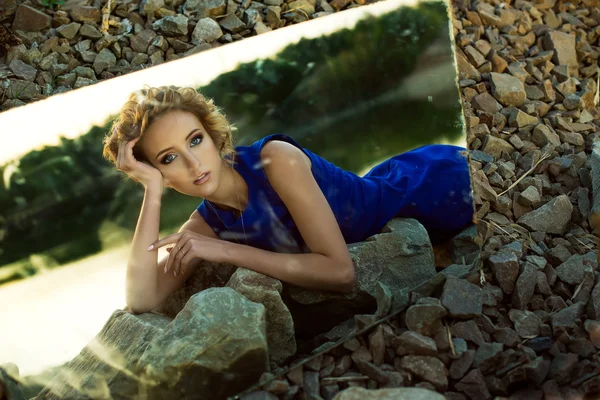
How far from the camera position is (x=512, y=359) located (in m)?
1.72

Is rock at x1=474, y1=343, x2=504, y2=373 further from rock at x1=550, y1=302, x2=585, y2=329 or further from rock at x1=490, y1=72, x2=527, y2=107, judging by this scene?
rock at x1=490, y1=72, x2=527, y2=107

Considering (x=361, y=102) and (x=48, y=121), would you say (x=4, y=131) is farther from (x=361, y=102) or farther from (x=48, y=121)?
(x=361, y=102)

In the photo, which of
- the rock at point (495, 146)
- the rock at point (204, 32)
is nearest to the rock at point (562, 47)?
the rock at point (495, 146)

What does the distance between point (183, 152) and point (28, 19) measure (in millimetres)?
935

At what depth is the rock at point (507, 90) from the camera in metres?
2.63

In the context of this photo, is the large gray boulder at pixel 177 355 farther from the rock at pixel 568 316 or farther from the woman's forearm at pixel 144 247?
the rock at pixel 568 316

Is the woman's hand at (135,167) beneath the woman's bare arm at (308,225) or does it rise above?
above

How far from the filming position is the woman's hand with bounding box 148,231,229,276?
1.61 m

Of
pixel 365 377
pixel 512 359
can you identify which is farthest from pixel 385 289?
pixel 512 359

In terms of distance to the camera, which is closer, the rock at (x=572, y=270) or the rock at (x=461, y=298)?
the rock at (x=461, y=298)

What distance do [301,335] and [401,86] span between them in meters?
0.78

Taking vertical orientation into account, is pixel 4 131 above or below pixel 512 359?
above

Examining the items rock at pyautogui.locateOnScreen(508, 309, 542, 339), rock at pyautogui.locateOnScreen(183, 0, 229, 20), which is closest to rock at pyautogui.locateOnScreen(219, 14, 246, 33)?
rock at pyautogui.locateOnScreen(183, 0, 229, 20)

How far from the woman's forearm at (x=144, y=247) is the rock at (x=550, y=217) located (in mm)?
1276
